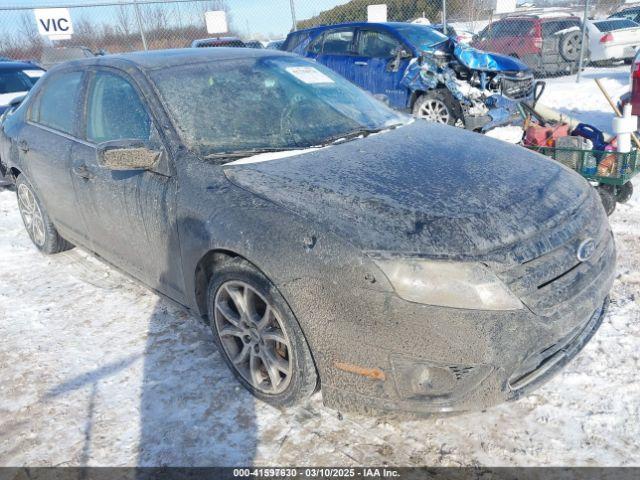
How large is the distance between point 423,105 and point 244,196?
5712 mm

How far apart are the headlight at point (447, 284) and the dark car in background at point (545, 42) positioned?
1337cm

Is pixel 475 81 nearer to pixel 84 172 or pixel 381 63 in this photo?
pixel 381 63

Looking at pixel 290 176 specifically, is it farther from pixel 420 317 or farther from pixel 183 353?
pixel 183 353

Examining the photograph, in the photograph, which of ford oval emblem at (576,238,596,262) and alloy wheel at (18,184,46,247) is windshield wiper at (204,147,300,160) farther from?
alloy wheel at (18,184,46,247)

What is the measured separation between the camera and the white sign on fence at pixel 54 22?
13.0 m

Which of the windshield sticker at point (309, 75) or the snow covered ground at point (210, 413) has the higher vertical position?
the windshield sticker at point (309, 75)

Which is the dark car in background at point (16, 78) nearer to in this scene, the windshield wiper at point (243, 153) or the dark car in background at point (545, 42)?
the windshield wiper at point (243, 153)

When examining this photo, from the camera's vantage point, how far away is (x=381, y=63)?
803 centimetres

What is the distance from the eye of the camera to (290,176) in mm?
2439

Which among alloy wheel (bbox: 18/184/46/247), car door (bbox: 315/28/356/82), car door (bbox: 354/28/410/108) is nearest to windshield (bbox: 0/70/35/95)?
alloy wheel (bbox: 18/184/46/247)

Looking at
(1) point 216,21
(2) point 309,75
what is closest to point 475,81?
(2) point 309,75

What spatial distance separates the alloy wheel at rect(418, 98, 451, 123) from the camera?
7.29 metres

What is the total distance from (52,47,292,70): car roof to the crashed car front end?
13.8 feet

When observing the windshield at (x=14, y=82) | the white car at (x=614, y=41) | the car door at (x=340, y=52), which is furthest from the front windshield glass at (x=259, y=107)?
the white car at (x=614, y=41)
